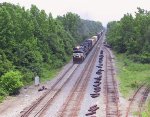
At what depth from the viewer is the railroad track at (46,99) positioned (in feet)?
98.4

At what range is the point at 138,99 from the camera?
1388 inches

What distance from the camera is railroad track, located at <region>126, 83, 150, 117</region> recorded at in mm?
30397

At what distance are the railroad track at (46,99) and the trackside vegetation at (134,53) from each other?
6.82 m

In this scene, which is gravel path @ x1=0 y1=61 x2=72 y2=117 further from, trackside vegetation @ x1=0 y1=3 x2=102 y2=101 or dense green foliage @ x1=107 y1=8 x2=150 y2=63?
dense green foliage @ x1=107 y1=8 x2=150 y2=63

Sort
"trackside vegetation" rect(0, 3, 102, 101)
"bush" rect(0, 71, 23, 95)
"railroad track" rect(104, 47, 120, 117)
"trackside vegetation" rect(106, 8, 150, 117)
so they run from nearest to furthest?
"railroad track" rect(104, 47, 120, 117)
"bush" rect(0, 71, 23, 95)
"trackside vegetation" rect(0, 3, 102, 101)
"trackside vegetation" rect(106, 8, 150, 117)

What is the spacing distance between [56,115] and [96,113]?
3086 mm

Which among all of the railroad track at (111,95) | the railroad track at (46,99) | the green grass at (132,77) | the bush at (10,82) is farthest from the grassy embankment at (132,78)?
the bush at (10,82)

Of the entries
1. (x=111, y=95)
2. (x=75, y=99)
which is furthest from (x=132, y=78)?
(x=75, y=99)

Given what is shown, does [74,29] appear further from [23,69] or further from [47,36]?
[23,69]

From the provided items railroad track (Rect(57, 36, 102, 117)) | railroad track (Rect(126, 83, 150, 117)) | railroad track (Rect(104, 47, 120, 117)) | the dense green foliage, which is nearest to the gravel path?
railroad track (Rect(57, 36, 102, 117))

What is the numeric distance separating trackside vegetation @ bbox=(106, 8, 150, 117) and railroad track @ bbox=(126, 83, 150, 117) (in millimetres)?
608

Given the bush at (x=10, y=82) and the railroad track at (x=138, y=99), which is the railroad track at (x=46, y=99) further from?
the railroad track at (x=138, y=99)

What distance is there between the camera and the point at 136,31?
80.9 m

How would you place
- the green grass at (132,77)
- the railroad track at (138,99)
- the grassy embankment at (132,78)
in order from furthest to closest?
the green grass at (132,77) → the grassy embankment at (132,78) → the railroad track at (138,99)
